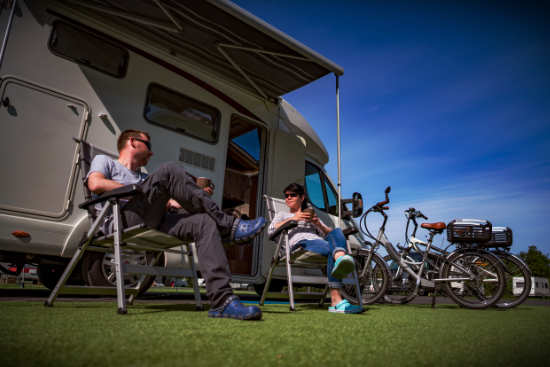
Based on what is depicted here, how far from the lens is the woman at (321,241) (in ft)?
9.04

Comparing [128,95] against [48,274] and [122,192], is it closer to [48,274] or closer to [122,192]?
[122,192]

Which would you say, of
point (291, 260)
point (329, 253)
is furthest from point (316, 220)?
point (291, 260)

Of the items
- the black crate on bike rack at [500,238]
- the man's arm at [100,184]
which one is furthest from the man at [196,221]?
the black crate on bike rack at [500,238]

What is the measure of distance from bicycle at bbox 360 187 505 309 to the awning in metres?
1.87

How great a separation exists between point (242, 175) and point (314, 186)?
4.18 ft

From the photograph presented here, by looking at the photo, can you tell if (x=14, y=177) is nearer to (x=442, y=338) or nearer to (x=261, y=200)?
(x=261, y=200)

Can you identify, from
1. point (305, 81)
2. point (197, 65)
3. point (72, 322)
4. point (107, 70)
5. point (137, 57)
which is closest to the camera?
point (72, 322)

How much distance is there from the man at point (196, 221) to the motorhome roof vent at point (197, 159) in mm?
1412

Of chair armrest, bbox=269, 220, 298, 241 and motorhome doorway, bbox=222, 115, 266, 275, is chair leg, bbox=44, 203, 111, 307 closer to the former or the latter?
chair armrest, bbox=269, 220, 298, 241

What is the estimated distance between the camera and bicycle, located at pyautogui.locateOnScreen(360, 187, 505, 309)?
3914 millimetres

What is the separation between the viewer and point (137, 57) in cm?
348

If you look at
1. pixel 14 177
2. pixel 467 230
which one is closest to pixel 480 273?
pixel 467 230

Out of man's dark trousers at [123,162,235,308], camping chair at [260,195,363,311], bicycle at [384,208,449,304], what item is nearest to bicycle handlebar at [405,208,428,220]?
bicycle at [384,208,449,304]

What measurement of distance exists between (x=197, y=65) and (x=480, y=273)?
4007mm
